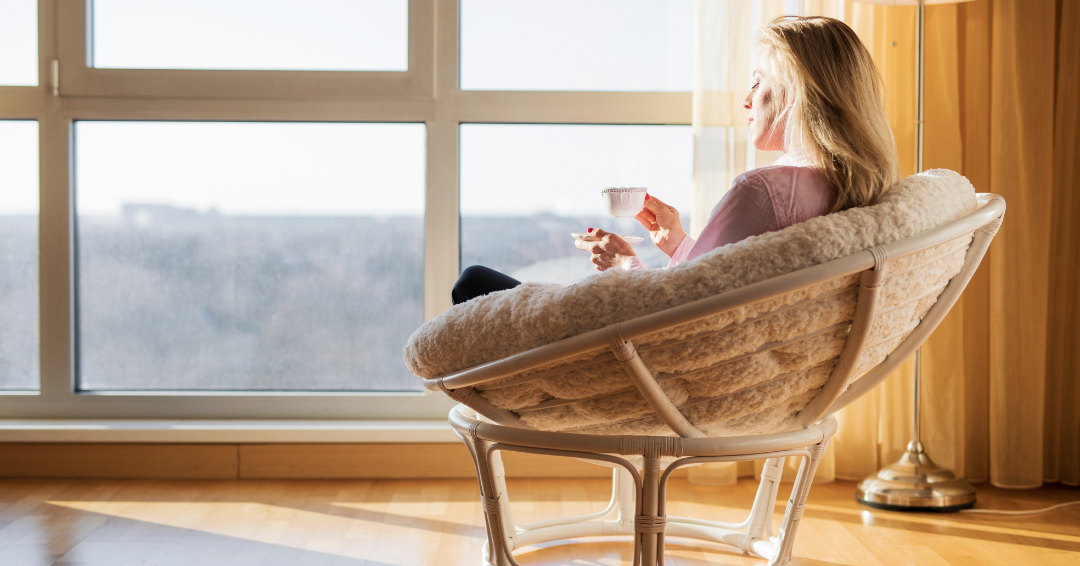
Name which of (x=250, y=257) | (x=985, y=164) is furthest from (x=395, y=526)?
(x=985, y=164)

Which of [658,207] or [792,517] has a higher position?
[658,207]

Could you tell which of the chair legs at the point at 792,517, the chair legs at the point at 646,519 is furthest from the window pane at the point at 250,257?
the chair legs at the point at 792,517

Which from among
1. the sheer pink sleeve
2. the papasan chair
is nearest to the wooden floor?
the papasan chair

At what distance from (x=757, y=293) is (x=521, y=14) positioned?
1.63 m

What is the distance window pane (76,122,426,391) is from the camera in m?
2.23

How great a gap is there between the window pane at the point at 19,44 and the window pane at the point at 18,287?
284 mm

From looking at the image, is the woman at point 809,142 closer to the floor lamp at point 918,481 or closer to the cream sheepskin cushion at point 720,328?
the cream sheepskin cushion at point 720,328

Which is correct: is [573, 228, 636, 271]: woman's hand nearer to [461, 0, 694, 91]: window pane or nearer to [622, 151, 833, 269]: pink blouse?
[622, 151, 833, 269]: pink blouse

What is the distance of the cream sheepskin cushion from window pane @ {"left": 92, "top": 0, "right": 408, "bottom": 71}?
4.84 feet

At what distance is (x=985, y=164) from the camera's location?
2.00m

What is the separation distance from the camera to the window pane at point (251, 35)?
220 cm

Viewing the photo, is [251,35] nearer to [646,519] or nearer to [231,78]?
[231,78]

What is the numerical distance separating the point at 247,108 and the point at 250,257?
0.42 meters

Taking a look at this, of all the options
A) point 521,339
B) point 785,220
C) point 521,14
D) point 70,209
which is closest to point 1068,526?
point 785,220
